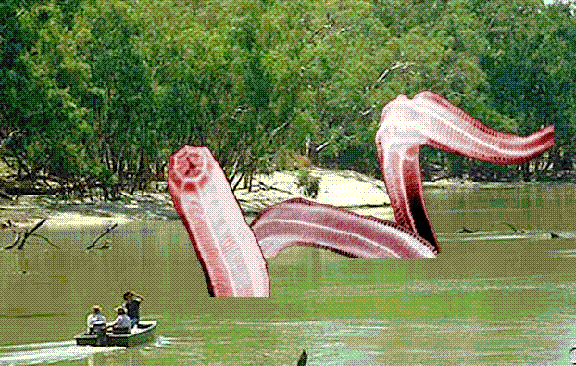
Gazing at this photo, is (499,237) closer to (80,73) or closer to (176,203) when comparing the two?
(80,73)

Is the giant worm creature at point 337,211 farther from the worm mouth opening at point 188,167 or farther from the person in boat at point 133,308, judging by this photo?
the person in boat at point 133,308

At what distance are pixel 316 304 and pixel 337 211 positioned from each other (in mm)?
2170

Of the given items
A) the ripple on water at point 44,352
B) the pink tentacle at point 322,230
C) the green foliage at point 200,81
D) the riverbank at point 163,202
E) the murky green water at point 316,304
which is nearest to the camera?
the ripple on water at point 44,352

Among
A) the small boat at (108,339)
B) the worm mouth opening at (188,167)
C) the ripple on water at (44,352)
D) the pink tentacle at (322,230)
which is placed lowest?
the ripple on water at (44,352)

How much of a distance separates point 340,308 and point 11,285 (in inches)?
370

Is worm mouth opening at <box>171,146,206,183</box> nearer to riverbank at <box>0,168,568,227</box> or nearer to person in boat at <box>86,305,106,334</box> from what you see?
person in boat at <box>86,305,106,334</box>

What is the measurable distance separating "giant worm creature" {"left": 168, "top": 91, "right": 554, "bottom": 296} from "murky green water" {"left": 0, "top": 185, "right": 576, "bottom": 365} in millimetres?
1125

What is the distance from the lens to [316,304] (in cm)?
4047

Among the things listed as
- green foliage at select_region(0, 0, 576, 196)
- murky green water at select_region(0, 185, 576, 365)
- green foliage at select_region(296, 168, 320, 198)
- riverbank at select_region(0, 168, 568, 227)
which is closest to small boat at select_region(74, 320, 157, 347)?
murky green water at select_region(0, 185, 576, 365)

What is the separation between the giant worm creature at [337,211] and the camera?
32.7 metres

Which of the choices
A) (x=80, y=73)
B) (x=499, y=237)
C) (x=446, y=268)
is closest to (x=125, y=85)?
(x=80, y=73)

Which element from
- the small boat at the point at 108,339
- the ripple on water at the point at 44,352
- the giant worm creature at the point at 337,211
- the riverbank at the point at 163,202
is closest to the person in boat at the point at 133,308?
the small boat at the point at 108,339

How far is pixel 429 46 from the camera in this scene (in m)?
111

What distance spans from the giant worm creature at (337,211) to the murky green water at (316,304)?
3.69 feet
